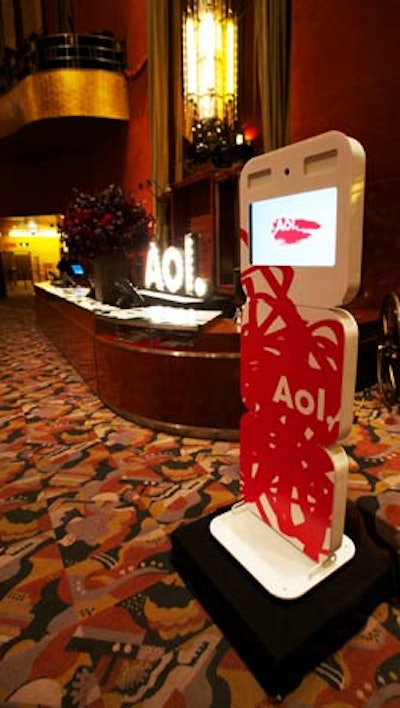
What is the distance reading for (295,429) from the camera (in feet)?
4.58

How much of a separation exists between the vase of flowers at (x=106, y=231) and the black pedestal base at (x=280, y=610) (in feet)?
9.16

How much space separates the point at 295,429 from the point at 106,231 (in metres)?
2.81

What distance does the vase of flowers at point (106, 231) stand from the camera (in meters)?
3.62

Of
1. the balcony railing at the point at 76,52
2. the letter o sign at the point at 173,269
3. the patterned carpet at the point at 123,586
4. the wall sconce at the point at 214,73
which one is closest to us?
the patterned carpet at the point at 123,586

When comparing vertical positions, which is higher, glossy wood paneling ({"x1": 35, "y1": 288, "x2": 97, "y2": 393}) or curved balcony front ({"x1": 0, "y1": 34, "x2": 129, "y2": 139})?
curved balcony front ({"x1": 0, "y1": 34, "x2": 129, "y2": 139})

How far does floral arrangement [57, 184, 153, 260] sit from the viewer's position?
11.9 feet

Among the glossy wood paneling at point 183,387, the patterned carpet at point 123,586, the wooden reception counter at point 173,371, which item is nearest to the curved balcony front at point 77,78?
the wooden reception counter at point 173,371

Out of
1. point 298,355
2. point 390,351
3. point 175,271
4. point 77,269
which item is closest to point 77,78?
point 77,269

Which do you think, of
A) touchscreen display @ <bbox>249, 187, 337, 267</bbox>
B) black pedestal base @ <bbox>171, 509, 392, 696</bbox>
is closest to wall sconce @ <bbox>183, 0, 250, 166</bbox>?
touchscreen display @ <bbox>249, 187, 337, 267</bbox>

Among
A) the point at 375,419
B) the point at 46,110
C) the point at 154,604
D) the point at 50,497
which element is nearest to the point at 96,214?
the point at 50,497

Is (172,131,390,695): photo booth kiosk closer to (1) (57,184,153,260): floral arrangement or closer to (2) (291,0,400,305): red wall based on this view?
(1) (57,184,153,260): floral arrangement

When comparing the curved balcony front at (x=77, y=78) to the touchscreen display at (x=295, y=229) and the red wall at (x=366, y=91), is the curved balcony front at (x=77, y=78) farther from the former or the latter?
the touchscreen display at (x=295, y=229)

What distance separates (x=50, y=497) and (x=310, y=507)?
1428 mm

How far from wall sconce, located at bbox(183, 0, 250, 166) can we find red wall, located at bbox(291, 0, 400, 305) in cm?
79
